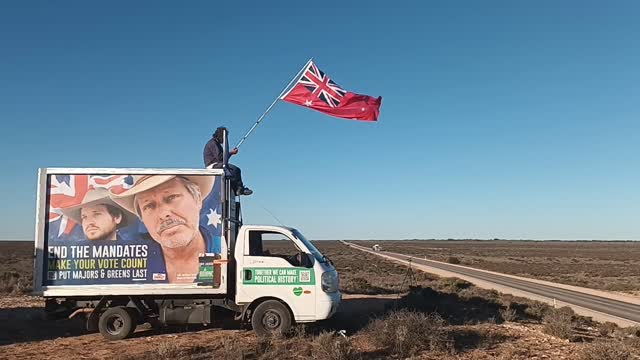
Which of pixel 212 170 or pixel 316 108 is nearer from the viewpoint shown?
pixel 212 170

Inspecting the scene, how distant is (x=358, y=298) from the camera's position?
19.2 m

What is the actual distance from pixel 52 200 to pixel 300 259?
529 cm

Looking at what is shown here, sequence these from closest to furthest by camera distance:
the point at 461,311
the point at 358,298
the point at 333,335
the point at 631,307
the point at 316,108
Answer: the point at 333,335, the point at 316,108, the point at 461,311, the point at 358,298, the point at 631,307

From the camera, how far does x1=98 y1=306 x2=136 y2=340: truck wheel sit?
1165cm

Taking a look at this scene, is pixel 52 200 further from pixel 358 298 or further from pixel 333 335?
pixel 358 298

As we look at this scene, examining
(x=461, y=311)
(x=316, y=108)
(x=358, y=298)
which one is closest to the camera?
(x=316, y=108)

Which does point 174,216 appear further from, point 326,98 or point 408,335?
point 408,335

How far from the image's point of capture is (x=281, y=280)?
11.6 m

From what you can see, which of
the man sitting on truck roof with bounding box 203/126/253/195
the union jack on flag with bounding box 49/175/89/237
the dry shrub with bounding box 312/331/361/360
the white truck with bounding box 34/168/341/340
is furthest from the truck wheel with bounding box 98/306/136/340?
the dry shrub with bounding box 312/331/361/360

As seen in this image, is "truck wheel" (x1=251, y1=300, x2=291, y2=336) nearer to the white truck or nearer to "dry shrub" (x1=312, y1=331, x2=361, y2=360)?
the white truck

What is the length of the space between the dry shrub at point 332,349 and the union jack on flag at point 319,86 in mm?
5913

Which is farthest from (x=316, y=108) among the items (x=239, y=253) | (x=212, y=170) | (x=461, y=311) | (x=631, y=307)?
(x=631, y=307)

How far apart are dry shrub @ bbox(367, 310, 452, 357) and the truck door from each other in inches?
59.2

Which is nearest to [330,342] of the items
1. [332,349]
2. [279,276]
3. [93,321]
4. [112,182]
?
[332,349]
